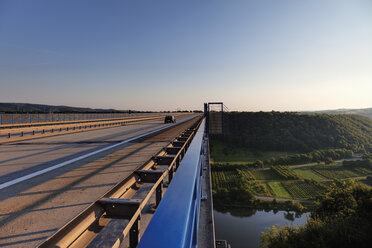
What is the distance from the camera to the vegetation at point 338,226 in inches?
1094

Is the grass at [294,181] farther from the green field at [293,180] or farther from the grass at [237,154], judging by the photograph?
the grass at [237,154]

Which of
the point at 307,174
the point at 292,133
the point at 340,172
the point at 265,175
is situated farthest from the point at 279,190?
the point at 292,133

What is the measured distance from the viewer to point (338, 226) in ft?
98.0

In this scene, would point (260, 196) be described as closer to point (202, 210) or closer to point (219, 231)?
point (219, 231)

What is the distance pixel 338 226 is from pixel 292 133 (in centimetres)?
15396

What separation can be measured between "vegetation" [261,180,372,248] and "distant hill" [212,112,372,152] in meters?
115

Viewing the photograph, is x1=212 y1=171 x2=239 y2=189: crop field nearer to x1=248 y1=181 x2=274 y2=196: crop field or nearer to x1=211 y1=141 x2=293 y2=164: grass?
x1=248 y1=181 x2=274 y2=196: crop field

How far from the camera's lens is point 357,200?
37125mm

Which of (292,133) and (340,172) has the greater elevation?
(292,133)

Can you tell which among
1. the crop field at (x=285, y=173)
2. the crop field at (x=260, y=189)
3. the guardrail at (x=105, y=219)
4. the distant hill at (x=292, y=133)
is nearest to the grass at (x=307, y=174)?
the crop field at (x=285, y=173)

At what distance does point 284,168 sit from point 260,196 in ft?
136

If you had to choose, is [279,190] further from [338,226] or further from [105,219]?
[105,219]

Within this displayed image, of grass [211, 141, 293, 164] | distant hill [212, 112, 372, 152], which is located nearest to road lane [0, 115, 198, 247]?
grass [211, 141, 293, 164]

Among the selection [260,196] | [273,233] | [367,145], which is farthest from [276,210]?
[367,145]
